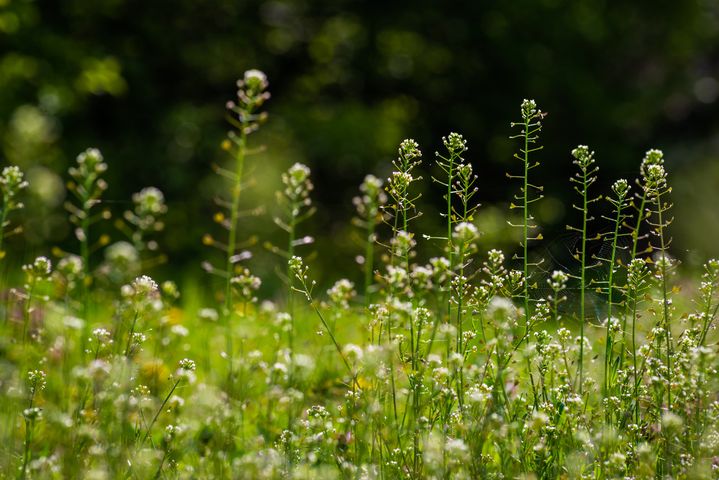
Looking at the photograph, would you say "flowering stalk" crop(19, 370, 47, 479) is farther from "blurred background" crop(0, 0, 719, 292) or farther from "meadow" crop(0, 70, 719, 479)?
"blurred background" crop(0, 0, 719, 292)

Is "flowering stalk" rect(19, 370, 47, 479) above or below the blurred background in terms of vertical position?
below

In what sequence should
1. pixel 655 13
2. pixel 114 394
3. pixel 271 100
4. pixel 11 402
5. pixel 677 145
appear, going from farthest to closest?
1. pixel 677 145
2. pixel 655 13
3. pixel 271 100
4. pixel 11 402
5. pixel 114 394

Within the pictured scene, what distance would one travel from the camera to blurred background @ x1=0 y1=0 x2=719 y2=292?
948 cm

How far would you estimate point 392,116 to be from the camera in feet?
35.2

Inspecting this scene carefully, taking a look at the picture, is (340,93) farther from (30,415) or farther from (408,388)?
(30,415)

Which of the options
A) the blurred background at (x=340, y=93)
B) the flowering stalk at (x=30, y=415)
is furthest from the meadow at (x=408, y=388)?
the blurred background at (x=340, y=93)

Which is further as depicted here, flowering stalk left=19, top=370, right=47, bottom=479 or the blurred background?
the blurred background

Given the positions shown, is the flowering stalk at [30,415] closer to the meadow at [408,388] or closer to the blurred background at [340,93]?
the meadow at [408,388]

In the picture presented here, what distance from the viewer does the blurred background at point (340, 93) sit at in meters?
9.48

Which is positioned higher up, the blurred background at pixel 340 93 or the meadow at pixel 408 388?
the blurred background at pixel 340 93

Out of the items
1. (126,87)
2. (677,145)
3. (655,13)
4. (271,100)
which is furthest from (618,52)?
(126,87)

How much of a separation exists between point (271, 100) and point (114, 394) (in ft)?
30.1

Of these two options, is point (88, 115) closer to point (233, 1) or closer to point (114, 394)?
point (233, 1)

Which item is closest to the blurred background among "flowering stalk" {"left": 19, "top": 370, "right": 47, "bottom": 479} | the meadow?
"flowering stalk" {"left": 19, "top": 370, "right": 47, "bottom": 479}
